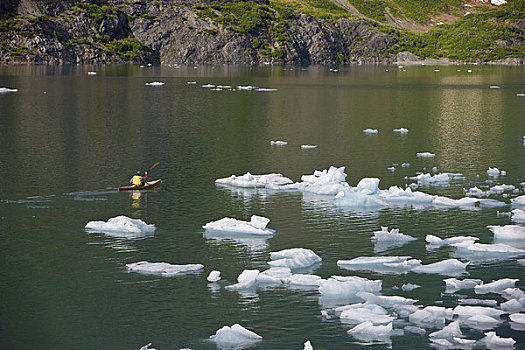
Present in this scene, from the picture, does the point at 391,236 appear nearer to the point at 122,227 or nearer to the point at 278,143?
the point at 122,227

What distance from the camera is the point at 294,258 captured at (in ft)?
90.7

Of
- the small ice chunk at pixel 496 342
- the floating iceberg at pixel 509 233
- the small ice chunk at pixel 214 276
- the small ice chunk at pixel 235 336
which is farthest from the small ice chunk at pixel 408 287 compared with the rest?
the floating iceberg at pixel 509 233

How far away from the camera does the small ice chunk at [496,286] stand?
25.2 metres

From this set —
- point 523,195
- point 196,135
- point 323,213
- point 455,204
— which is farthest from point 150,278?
point 196,135

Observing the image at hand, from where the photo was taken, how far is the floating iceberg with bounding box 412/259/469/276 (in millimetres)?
27344

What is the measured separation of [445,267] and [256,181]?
1721 centimetres

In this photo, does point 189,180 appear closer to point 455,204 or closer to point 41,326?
point 455,204

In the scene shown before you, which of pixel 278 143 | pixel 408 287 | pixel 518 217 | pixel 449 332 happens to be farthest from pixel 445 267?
pixel 278 143

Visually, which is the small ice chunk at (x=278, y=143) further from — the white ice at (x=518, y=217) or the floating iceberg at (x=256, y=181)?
the white ice at (x=518, y=217)

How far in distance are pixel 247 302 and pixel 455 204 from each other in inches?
723

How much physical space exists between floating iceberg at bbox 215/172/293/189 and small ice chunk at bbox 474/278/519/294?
59.7ft

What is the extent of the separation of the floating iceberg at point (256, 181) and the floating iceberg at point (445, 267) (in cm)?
1554

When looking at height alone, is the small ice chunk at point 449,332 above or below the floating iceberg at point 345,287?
below

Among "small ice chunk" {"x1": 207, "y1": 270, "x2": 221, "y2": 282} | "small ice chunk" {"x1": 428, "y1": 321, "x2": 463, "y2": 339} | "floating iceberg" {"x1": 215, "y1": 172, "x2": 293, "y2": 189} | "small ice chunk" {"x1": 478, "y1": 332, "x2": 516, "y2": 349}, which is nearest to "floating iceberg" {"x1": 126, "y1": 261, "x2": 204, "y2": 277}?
"small ice chunk" {"x1": 207, "y1": 270, "x2": 221, "y2": 282}
